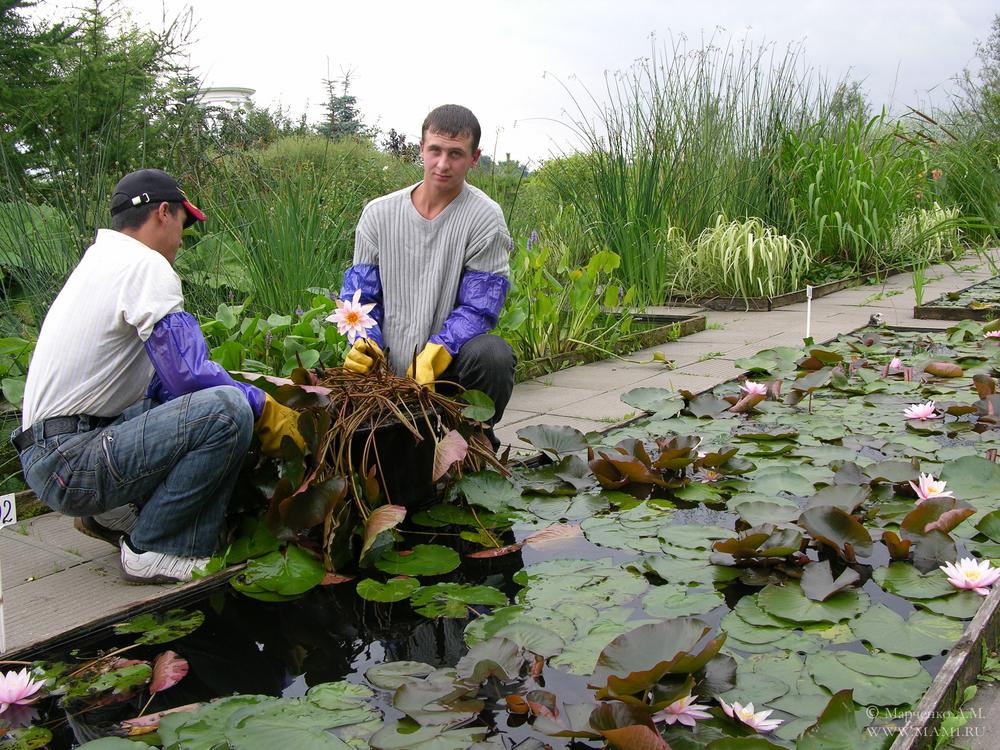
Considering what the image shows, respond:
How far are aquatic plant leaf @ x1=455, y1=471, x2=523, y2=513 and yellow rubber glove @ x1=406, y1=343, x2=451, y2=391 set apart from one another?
29 centimetres

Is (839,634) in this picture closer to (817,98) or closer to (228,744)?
(228,744)

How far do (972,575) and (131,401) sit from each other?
189 cm

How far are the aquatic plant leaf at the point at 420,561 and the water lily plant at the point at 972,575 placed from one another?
3.50 feet

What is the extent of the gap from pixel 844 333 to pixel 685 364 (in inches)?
44.8

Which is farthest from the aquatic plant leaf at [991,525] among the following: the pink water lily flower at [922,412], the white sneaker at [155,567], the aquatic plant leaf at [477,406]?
the white sneaker at [155,567]

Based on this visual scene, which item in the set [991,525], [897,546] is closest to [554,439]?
[897,546]

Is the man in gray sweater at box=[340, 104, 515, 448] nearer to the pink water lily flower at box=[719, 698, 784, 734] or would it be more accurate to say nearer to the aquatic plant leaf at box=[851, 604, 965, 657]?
the aquatic plant leaf at box=[851, 604, 965, 657]

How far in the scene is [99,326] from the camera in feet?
6.16

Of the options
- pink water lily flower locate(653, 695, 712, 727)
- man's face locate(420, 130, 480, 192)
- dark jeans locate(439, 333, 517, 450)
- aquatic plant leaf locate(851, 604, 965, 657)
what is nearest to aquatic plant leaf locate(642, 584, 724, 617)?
aquatic plant leaf locate(851, 604, 965, 657)

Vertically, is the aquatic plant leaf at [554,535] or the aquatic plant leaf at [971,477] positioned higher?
the aquatic plant leaf at [971,477]

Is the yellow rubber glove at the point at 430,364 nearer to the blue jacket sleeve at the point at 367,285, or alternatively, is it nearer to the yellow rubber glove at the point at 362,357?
the yellow rubber glove at the point at 362,357

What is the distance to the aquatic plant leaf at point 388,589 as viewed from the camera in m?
1.88

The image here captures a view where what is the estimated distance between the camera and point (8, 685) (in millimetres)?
1470

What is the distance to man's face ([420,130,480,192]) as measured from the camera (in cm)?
252
